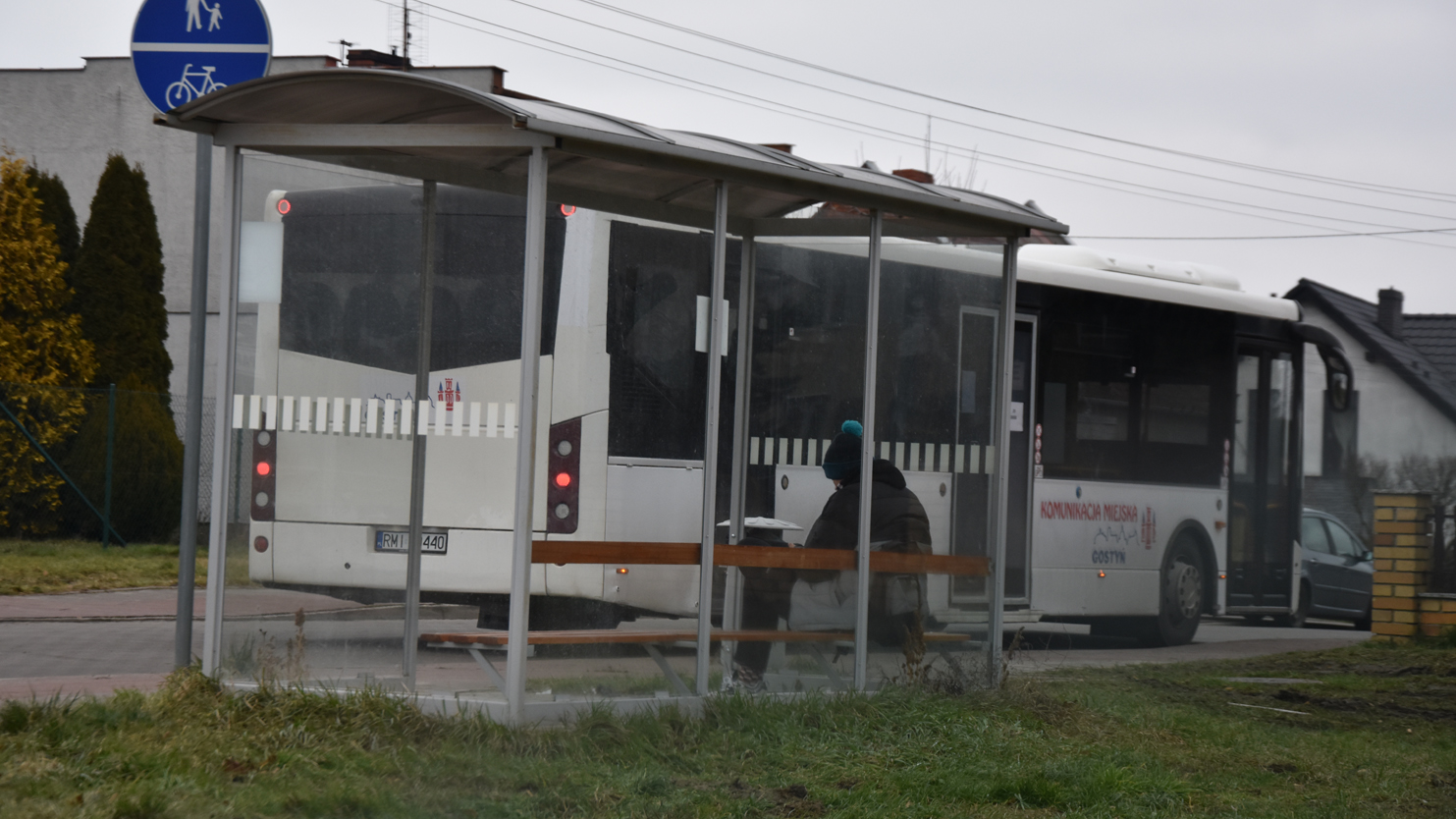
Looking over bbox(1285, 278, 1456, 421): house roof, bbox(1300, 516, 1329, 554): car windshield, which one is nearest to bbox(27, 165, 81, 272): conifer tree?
bbox(1300, 516, 1329, 554): car windshield

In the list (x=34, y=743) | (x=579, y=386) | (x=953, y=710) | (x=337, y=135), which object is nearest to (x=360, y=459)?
(x=579, y=386)

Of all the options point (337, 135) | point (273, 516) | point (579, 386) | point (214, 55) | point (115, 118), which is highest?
point (115, 118)

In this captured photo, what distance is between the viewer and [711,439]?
23.2 ft

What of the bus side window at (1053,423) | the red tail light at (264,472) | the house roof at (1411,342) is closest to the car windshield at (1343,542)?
the bus side window at (1053,423)

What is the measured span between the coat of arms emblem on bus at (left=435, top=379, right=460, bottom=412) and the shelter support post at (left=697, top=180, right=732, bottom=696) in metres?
1.23

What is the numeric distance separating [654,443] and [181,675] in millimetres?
2369

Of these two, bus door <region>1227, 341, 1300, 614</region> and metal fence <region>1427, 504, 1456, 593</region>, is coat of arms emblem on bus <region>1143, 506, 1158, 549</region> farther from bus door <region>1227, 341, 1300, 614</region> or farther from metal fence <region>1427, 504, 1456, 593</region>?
metal fence <region>1427, 504, 1456, 593</region>

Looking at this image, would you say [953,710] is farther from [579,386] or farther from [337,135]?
[337,135]

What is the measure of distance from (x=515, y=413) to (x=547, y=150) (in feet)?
3.78

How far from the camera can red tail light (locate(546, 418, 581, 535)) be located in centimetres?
648

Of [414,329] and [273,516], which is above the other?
[414,329]

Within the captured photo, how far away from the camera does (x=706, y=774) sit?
573cm

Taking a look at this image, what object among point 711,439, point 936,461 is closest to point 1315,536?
point 936,461

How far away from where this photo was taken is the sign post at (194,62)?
21.8 ft
